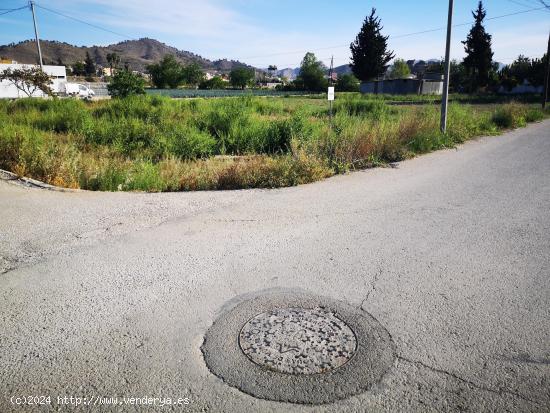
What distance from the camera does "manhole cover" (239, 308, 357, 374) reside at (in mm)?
2740

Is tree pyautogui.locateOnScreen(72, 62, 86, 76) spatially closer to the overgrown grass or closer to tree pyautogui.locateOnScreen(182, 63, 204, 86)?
tree pyautogui.locateOnScreen(182, 63, 204, 86)

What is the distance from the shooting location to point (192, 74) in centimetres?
9088

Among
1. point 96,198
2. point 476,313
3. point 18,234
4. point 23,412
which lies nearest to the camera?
point 23,412

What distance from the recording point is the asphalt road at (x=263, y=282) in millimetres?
2555

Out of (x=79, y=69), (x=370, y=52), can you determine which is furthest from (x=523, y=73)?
(x=79, y=69)

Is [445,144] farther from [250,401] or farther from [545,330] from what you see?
[250,401]

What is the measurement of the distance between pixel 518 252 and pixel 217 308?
A: 3.91 meters

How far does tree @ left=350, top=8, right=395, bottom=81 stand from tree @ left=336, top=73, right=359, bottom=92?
20.1 m

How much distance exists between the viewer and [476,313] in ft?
11.0

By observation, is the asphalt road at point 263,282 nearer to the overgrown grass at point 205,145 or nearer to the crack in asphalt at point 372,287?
the crack in asphalt at point 372,287

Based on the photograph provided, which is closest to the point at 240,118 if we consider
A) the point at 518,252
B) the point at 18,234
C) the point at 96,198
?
the point at 96,198

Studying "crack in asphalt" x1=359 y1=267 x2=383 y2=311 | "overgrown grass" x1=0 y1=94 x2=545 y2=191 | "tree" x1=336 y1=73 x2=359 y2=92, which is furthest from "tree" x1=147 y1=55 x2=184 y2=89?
"crack in asphalt" x1=359 y1=267 x2=383 y2=311

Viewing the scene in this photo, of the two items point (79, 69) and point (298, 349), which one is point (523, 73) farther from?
point (79, 69)

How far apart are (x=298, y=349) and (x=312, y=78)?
83400 mm
